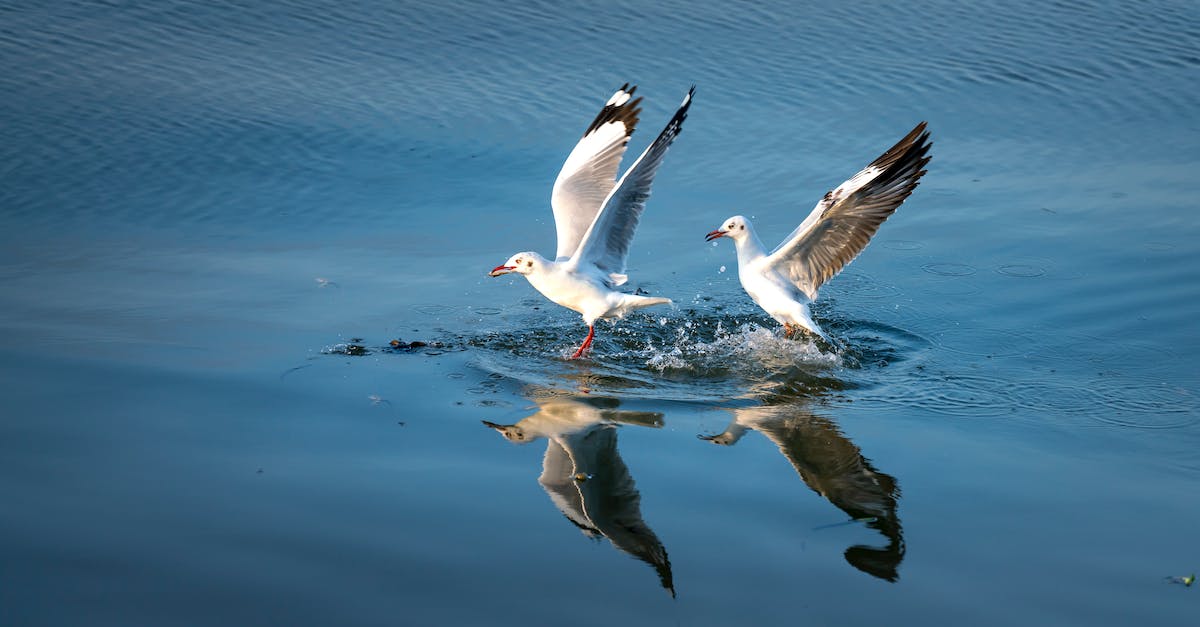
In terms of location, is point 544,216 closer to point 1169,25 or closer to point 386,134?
point 386,134

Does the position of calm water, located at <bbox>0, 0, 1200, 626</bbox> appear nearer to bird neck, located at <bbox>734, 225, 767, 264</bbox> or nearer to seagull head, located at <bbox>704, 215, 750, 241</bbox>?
bird neck, located at <bbox>734, 225, 767, 264</bbox>

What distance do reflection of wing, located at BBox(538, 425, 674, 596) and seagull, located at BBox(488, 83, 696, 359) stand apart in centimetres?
182

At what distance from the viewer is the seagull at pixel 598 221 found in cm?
825

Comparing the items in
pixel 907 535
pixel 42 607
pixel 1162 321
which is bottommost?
pixel 42 607

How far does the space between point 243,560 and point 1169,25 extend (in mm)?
14468

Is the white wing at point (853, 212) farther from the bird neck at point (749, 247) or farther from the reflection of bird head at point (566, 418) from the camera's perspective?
the reflection of bird head at point (566, 418)

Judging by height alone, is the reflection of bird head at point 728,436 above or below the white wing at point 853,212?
below

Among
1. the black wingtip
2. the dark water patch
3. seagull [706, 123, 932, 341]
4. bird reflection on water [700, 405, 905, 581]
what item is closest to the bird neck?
seagull [706, 123, 932, 341]

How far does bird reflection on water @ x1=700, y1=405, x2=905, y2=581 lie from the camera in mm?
5215

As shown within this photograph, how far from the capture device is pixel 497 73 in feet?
44.4

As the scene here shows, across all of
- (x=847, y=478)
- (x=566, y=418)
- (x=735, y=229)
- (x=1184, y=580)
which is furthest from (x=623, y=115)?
(x=1184, y=580)

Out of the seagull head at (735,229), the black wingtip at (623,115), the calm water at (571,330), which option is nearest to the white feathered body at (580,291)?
the calm water at (571,330)

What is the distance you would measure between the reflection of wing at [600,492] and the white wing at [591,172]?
9.08 ft

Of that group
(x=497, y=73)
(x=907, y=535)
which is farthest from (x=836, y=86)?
(x=907, y=535)
